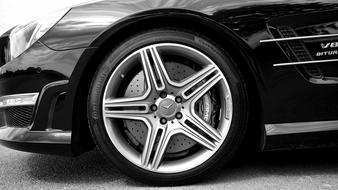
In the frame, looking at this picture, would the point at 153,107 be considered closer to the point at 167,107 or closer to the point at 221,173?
the point at 167,107

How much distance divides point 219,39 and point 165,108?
0.48 m

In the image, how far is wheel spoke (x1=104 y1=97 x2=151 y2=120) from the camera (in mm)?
2303

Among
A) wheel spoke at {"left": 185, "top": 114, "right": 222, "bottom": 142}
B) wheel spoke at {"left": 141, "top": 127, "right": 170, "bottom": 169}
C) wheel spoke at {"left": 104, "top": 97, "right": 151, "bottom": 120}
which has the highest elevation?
wheel spoke at {"left": 104, "top": 97, "right": 151, "bottom": 120}

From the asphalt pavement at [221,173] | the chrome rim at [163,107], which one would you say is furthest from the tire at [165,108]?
the asphalt pavement at [221,173]

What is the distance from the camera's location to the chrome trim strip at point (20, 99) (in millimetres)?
2273

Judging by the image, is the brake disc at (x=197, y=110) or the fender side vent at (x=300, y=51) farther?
the brake disc at (x=197, y=110)

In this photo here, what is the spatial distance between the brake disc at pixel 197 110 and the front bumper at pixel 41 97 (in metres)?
0.34

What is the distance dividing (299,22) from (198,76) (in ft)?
1.99

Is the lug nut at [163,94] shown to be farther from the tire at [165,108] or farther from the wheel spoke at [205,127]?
the wheel spoke at [205,127]

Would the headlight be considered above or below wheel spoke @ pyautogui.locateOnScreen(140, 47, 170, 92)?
above

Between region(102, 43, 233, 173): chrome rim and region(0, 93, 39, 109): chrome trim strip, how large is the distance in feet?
1.26

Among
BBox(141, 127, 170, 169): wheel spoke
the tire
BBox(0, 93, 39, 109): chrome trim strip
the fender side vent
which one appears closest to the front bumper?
BBox(0, 93, 39, 109): chrome trim strip

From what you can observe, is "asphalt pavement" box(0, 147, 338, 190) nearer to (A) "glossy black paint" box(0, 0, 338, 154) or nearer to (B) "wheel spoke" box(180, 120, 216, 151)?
(B) "wheel spoke" box(180, 120, 216, 151)

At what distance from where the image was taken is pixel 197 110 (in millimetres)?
2414
